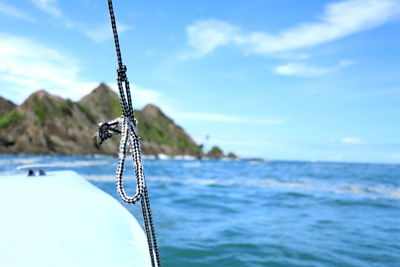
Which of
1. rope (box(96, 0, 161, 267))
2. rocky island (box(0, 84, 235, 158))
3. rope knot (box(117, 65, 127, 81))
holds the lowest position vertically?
rope (box(96, 0, 161, 267))

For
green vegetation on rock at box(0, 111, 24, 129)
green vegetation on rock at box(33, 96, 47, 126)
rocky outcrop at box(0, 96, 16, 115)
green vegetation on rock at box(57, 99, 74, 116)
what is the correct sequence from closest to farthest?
green vegetation on rock at box(0, 111, 24, 129) → green vegetation on rock at box(33, 96, 47, 126) → green vegetation on rock at box(57, 99, 74, 116) → rocky outcrop at box(0, 96, 16, 115)

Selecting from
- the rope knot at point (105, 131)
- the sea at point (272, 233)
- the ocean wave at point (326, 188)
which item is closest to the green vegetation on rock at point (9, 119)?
the ocean wave at point (326, 188)

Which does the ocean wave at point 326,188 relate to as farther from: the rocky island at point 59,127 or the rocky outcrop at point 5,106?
the rocky outcrop at point 5,106

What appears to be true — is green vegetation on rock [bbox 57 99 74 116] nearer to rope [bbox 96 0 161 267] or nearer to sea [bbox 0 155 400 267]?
sea [bbox 0 155 400 267]

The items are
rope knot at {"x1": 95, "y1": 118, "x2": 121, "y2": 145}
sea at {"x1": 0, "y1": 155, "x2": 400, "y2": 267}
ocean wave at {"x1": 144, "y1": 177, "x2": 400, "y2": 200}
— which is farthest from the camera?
ocean wave at {"x1": 144, "y1": 177, "x2": 400, "y2": 200}

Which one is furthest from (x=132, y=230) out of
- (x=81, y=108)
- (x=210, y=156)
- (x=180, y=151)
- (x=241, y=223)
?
(x=210, y=156)

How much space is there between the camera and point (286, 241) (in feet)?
18.3

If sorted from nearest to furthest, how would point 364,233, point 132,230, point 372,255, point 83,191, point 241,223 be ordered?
point 132,230
point 83,191
point 372,255
point 364,233
point 241,223

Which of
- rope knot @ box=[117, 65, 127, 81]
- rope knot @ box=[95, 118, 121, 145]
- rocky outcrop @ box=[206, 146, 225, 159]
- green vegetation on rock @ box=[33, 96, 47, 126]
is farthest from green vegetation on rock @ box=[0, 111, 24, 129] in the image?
rope knot @ box=[117, 65, 127, 81]

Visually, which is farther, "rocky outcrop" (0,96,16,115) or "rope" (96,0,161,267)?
"rocky outcrop" (0,96,16,115)

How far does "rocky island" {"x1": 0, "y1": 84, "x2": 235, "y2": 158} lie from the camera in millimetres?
85125

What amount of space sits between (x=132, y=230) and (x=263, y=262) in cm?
251

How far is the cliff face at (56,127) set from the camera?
84.9m

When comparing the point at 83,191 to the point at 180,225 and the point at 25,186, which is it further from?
the point at 180,225
